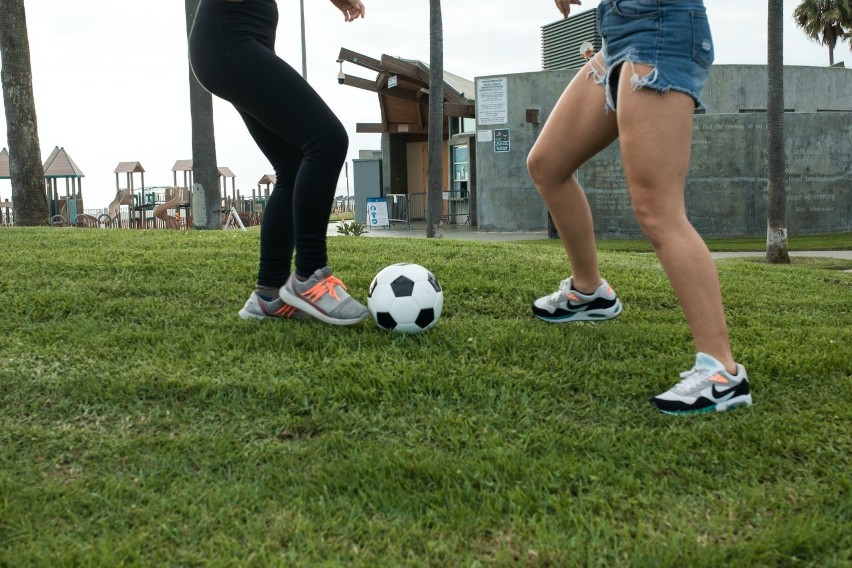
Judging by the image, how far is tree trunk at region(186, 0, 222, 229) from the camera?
15438 millimetres

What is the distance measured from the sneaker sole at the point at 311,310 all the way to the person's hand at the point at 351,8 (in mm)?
1432

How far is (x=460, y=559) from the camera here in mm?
1867

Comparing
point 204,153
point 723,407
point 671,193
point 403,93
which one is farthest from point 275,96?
point 403,93

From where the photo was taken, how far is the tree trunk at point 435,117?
18.1 metres

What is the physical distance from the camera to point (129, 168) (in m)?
30.9

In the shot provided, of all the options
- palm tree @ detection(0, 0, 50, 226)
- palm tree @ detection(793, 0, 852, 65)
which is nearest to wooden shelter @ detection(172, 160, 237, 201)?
palm tree @ detection(0, 0, 50, 226)

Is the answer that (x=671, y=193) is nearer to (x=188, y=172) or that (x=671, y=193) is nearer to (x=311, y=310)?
(x=311, y=310)

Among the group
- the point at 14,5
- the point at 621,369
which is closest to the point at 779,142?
the point at 621,369

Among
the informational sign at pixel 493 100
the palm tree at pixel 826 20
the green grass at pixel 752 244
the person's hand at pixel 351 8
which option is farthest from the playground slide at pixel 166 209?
the palm tree at pixel 826 20

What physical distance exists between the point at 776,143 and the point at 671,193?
35.4 feet

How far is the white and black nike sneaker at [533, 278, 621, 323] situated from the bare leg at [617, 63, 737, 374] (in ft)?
2.89

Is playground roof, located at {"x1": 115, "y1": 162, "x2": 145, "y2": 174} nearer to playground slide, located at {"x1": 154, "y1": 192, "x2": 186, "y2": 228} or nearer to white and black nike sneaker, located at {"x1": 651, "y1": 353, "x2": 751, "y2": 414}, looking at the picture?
playground slide, located at {"x1": 154, "y1": 192, "x2": 186, "y2": 228}

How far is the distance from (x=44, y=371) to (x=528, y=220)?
1871cm

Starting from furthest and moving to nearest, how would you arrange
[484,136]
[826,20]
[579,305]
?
[826,20] < [484,136] < [579,305]
